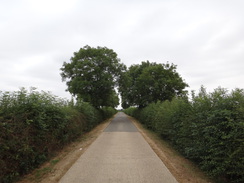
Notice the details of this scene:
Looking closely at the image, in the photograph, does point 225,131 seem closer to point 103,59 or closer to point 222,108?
point 222,108

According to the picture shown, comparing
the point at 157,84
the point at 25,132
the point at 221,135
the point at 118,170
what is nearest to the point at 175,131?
the point at 221,135

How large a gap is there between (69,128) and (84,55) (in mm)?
15118

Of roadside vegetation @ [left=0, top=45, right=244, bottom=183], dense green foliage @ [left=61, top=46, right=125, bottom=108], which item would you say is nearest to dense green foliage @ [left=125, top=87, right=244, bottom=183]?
roadside vegetation @ [left=0, top=45, right=244, bottom=183]

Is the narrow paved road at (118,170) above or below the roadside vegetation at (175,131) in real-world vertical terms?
below

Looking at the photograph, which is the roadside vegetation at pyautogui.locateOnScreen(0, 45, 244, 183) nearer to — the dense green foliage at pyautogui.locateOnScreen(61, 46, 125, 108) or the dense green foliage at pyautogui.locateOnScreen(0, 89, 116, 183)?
the dense green foliage at pyautogui.locateOnScreen(0, 89, 116, 183)

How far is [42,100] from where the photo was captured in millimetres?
6277

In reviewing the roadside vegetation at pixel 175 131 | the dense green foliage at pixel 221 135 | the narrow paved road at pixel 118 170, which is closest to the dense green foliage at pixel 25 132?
the roadside vegetation at pixel 175 131

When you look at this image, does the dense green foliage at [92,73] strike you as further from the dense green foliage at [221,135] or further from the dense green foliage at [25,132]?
the dense green foliage at [221,135]

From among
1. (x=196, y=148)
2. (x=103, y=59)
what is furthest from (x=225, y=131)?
(x=103, y=59)

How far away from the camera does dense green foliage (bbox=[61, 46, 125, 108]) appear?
69.1ft

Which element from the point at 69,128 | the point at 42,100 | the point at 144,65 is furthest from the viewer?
the point at 144,65

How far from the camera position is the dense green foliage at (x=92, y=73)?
21.1m

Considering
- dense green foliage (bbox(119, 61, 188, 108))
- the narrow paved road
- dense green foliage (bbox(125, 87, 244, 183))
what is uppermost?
dense green foliage (bbox(119, 61, 188, 108))

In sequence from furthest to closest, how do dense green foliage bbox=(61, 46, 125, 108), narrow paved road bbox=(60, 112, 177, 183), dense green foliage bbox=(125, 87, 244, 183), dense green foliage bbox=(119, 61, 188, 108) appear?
dense green foliage bbox=(119, 61, 188, 108) → dense green foliage bbox=(61, 46, 125, 108) → narrow paved road bbox=(60, 112, 177, 183) → dense green foliage bbox=(125, 87, 244, 183)
